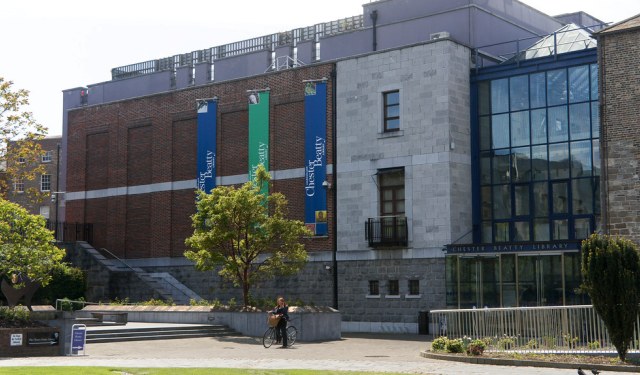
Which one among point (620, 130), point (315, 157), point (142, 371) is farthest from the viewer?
point (315, 157)

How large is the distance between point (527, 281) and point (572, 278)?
179 cm

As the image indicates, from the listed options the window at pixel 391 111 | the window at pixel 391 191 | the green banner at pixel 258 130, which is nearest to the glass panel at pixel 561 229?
the window at pixel 391 191

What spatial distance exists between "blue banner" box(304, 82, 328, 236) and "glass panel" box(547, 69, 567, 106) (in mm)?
9948

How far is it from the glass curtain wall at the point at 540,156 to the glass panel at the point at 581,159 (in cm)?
4

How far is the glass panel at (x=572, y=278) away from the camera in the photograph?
33656 mm

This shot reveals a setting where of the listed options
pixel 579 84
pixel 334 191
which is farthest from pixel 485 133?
pixel 334 191

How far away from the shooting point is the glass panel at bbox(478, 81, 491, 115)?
39188 mm

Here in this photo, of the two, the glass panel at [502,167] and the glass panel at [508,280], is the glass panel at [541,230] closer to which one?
the glass panel at [502,167]

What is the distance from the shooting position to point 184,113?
1866 inches

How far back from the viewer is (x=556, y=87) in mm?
37281

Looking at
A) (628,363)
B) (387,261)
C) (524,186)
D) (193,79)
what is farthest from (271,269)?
(193,79)

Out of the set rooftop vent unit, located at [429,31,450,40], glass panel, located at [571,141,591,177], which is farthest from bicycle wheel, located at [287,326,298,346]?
rooftop vent unit, located at [429,31,450,40]

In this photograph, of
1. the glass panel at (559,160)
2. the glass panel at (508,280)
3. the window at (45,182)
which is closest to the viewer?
the glass panel at (508,280)

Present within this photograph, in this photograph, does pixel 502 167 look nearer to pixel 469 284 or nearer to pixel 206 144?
pixel 469 284
